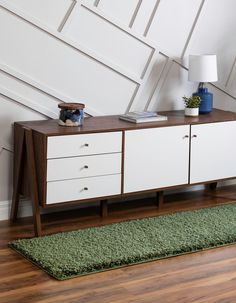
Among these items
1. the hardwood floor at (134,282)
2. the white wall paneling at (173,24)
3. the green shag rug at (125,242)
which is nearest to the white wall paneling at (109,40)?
the white wall paneling at (173,24)

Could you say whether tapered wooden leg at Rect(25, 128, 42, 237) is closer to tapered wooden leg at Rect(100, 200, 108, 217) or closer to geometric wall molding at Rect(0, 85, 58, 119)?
geometric wall molding at Rect(0, 85, 58, 119)

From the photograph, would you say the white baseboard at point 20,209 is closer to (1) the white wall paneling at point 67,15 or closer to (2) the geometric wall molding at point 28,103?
(2) the geometric wall molding at point 28,103

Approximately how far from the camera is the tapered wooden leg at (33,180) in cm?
417

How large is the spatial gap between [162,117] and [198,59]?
50 cm

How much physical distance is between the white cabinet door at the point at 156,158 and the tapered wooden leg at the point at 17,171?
0.65 m

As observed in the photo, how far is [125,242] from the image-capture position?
13.1 feet

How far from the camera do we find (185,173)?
4.80 m

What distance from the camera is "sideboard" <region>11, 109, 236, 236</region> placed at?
420 cm

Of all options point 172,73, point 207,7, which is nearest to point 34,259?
point 172,73

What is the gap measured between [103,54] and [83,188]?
938 mm

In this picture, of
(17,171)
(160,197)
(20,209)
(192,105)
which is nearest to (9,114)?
(17,171)

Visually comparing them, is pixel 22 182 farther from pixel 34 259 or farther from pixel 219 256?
pixel 219 256

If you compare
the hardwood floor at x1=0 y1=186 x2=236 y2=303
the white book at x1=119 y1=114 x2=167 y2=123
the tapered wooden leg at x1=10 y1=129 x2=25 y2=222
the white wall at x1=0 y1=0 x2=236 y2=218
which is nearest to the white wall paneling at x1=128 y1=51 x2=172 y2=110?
the white wall at x1=0 y1=0 x2=236 y2=218

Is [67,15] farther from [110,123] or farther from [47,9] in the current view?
[110,123]
